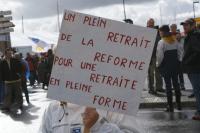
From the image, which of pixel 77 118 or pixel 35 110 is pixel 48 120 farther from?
pixel 35 110

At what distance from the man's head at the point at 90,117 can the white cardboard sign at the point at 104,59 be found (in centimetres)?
7

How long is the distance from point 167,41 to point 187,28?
4.44 feet

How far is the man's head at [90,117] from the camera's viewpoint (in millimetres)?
3406

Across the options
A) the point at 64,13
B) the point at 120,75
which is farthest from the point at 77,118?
the point at 64,13

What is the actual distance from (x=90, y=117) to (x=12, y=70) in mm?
11821

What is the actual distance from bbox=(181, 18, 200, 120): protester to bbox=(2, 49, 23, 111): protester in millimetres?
5777

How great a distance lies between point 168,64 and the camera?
11477 millimetres

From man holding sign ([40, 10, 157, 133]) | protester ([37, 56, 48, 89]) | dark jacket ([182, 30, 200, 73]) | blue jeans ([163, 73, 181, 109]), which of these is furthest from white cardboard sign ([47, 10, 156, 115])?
protester ([37, 56, 48, 89])

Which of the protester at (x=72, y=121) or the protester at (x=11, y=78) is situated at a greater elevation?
the protester at (x=72, y=121)

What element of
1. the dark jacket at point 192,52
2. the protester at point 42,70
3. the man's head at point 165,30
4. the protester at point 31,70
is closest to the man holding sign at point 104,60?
the dark jacket at point 192,52

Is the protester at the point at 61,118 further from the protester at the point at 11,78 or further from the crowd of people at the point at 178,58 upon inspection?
the protester at the point at 11,78

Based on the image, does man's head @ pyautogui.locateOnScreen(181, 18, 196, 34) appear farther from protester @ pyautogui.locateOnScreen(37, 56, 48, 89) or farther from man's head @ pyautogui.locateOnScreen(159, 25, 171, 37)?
protester @ pyautogui.locateOnScreen(37, 56, 48, 89)

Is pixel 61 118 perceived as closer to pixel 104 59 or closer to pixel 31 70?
pixel 104 59

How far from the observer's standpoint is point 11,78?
15188 millimetres
